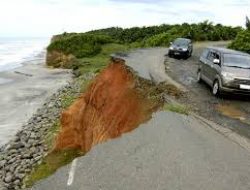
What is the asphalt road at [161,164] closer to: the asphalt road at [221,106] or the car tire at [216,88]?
the asphalt road at [221,106]

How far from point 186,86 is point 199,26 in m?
45.2

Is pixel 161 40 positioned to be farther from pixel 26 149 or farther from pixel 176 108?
pixel 176 108

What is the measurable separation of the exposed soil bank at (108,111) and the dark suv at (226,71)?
3.04 meters

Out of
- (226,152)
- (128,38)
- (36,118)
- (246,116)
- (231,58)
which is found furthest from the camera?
(128,38)

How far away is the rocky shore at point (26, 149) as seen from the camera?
59.0 ft

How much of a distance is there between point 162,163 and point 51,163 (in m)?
7.51

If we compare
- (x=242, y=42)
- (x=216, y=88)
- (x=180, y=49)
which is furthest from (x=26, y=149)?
(x=242, y=42)

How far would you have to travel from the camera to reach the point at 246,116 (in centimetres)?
1689

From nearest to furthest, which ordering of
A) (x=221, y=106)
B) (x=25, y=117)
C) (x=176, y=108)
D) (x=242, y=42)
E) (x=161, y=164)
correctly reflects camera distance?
(x=161, y=164), (x=176, y=108), (x=221, y=106), (x=25, y=117), (x=242, y=42)

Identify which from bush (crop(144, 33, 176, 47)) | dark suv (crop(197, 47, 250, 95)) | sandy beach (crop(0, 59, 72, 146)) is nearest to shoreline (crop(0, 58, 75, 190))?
sandy beach (crop(0, 59, 72, 146))

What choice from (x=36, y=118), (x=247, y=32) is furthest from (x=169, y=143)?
(x=247, y=32)

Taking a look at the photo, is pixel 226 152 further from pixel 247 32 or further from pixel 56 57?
pixel 56 57

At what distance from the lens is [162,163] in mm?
10883

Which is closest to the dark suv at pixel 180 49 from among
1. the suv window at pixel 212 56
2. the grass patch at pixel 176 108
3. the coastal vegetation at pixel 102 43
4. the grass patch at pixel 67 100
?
the grass patch at pixel 67 100
